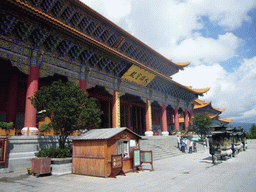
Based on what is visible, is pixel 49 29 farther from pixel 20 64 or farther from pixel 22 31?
pixel 20 64

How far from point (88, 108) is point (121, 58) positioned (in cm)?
893

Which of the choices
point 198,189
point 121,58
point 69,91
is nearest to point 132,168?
point 198,189

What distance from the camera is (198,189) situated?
666 centimetres

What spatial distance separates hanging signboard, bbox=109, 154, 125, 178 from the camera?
903 cm

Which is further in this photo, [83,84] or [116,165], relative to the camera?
[83,84]

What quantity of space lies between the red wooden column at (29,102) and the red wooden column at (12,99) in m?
3.74

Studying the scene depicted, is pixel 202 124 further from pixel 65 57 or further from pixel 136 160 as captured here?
pixel 65 57

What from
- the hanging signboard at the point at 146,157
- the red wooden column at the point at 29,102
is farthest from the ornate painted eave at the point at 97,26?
the hanging signboard at the point at 146,157

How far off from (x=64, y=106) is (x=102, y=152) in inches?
128

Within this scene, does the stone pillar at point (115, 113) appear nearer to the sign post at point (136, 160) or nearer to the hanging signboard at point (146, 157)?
the hanging signboard at point (146, 157)

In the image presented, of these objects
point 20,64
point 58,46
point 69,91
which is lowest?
point 69,91

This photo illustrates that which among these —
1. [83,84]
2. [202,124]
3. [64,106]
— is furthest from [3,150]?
[202,124]

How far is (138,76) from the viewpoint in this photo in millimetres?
22969

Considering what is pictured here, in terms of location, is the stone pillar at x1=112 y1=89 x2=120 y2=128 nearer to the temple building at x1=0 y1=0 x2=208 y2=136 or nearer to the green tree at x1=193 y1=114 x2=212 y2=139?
the temple building at x1=0 y1=0 x2=208 y2=136
